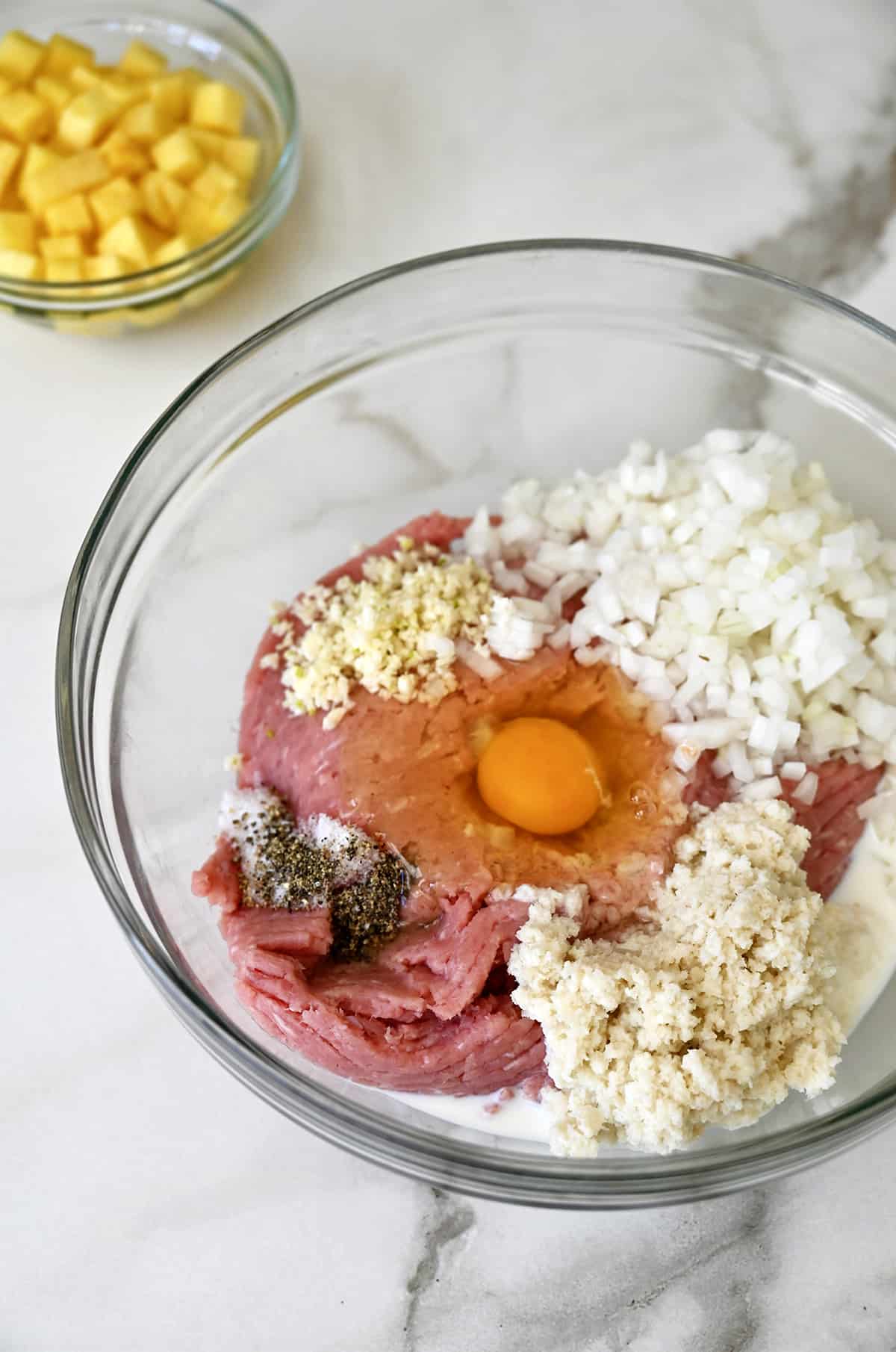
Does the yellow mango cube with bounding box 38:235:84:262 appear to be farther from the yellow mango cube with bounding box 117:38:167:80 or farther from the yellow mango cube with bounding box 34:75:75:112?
the yellow mango cube with bounding box 117:38:167:80

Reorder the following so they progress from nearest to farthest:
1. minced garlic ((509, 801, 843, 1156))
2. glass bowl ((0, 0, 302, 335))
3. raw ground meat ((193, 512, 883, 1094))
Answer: minced garlic ((509, 801, 843, 1156)) → raw ground meat ((193, 512, 883, 1094)) → glass bowl ((0, 0, 302, 335))

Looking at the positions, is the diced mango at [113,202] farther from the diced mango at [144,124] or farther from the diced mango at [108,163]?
the diced mango at [144,124]

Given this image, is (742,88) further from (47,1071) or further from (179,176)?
(47,1071)

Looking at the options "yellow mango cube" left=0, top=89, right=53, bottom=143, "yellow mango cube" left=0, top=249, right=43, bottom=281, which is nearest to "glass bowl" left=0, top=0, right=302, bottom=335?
"yellow mango cube" left=0, top=249, right=43, bottom=281

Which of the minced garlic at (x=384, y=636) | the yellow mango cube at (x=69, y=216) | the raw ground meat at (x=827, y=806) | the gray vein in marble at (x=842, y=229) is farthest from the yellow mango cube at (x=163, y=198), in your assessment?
the raw ground meat at (x=827, y=806)

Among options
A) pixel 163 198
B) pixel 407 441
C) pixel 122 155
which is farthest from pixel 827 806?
pixel 122 155

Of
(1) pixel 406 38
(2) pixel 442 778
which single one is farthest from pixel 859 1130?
(1) pixel 406 38
